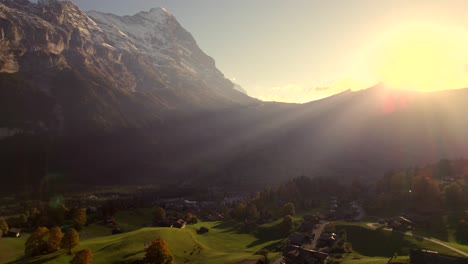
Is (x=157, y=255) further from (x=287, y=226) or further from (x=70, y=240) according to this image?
(x=287, y=226)

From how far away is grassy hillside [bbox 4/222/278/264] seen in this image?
10662 centimetres

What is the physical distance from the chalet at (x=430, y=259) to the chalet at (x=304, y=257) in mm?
22721

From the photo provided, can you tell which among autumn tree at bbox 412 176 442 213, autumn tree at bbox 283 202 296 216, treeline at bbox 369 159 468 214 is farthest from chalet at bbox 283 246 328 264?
autumn tree at bbox 283 202 296 216

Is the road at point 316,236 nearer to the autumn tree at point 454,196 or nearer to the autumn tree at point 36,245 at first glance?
the autumn tree at point 454,196

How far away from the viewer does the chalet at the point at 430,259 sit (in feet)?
270

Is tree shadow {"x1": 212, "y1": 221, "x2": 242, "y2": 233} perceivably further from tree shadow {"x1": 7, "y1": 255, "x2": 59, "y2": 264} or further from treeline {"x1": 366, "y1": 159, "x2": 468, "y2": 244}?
tree shadow {"x1": 7, "y1": 255, "x2": 59, "y2": 264}

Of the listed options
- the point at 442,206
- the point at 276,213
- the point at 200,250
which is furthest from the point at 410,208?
the point at 200,250

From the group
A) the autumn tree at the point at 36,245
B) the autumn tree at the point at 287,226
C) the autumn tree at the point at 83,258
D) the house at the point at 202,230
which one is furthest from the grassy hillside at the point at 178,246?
the autumn tree at the point at 287,226

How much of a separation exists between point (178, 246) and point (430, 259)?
240 feet

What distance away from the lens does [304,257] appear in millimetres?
99125

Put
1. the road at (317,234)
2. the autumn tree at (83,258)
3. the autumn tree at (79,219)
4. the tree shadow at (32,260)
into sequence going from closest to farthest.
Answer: the autumn tree at (83,258) < the tree shadow at (32,260) < the road at (317,234) < the autumn tree at (79,219)

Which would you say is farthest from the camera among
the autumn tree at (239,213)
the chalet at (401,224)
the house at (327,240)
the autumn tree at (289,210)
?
the autumn tree at (239,213)

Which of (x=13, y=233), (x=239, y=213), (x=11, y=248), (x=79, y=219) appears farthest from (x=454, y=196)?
(x=13, y=233)

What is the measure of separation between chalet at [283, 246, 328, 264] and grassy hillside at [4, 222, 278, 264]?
9.62m
